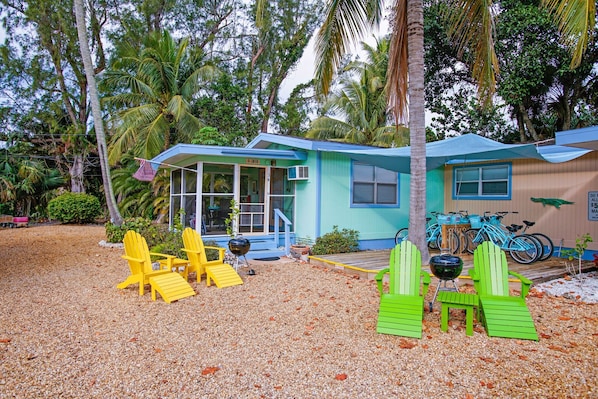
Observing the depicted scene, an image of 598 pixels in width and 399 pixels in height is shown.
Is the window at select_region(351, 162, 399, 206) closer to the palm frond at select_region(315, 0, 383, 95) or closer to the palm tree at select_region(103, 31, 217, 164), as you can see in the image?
the palm frond at select_region(315, 0, 383, 95)

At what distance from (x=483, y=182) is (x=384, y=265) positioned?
4.37 m

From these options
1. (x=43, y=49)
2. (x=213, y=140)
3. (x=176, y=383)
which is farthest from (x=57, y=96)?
(x=176, y=383)

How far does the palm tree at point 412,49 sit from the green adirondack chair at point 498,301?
190 centimetres

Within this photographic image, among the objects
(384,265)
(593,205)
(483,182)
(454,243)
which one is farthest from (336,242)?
(593,205)

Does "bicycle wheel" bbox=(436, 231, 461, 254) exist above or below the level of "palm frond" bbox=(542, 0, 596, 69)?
below

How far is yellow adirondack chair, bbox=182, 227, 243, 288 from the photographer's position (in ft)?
18.9

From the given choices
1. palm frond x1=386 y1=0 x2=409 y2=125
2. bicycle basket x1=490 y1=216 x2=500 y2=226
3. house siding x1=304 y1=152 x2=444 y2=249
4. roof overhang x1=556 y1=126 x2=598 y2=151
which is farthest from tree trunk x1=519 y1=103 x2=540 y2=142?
roof overhang x1=556 y1=126 x2=598 y2=151

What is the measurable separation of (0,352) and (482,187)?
31.5 feet

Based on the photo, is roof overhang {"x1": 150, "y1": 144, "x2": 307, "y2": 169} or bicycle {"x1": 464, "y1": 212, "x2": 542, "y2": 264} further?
roof overhang {"x1": 150, "y1": 144, "x2": 307, "y2": 169}

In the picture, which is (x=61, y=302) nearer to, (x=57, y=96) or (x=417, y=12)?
(x=417, y=12)

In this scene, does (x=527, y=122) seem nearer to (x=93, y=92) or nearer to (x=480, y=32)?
(x=480, y=32)

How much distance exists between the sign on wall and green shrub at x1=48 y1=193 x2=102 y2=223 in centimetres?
1708

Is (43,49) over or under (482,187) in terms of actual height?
over

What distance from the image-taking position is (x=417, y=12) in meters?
6.07
